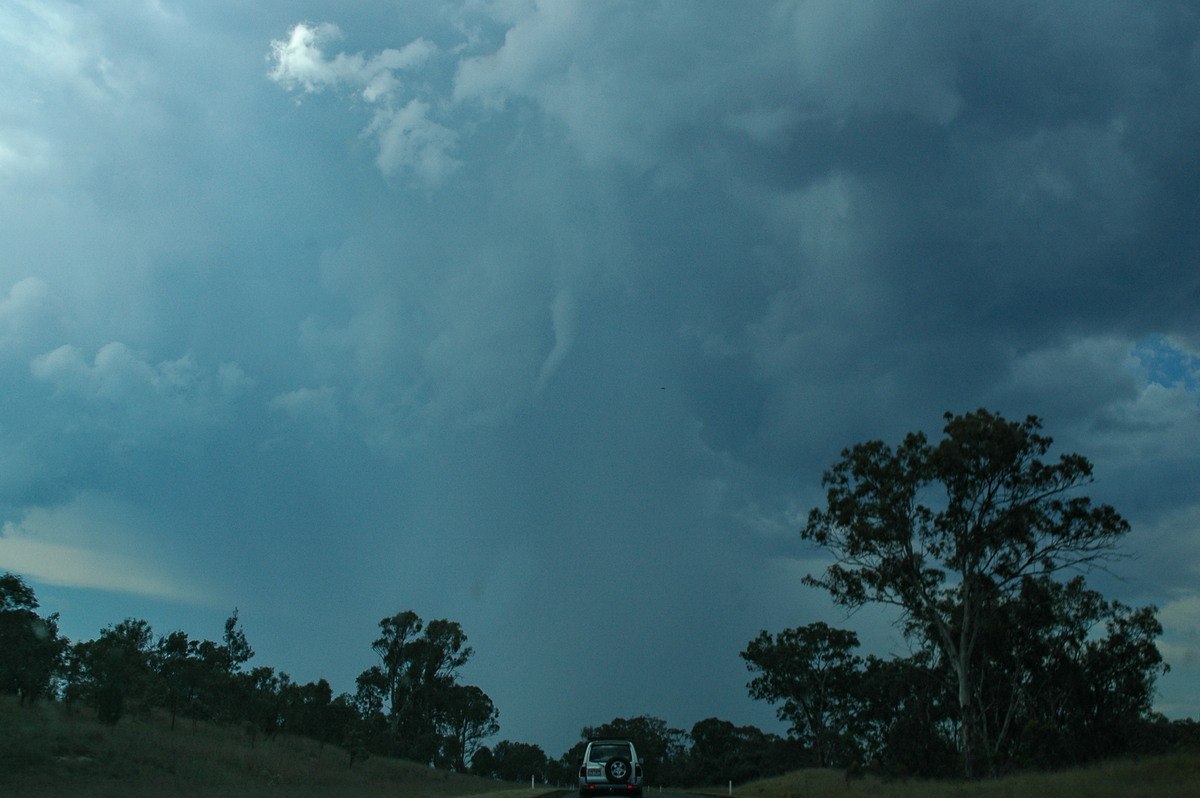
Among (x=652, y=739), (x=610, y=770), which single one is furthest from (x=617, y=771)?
(x=652, y=739)

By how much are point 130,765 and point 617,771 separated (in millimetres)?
19863

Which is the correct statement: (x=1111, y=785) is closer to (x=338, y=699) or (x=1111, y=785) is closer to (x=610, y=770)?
(x=610, y=770)

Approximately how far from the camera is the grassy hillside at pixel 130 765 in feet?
93.9

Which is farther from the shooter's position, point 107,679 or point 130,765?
point 107,679

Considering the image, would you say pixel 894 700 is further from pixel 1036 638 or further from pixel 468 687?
pixel 468 687

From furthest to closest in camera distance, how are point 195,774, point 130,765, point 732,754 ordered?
point 732,754 < point 195,774 < point 130,765

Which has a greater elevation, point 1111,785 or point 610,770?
point 1111,785

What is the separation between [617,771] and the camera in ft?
91.4

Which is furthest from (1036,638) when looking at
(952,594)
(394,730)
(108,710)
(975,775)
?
(394,730)

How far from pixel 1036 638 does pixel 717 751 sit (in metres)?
73.7

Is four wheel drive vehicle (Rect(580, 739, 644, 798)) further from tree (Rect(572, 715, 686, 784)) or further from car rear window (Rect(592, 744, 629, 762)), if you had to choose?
tree (Rect(572, 715, 686, 784))

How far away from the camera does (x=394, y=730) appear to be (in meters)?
96.1

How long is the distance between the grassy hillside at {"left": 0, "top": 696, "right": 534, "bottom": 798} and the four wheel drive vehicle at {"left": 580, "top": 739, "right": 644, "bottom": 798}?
859 centimetres

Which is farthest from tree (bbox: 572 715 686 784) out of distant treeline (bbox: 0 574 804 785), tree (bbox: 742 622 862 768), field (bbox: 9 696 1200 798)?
field (bbox: 9 696 1200 798)
